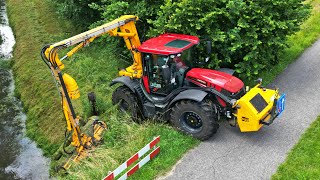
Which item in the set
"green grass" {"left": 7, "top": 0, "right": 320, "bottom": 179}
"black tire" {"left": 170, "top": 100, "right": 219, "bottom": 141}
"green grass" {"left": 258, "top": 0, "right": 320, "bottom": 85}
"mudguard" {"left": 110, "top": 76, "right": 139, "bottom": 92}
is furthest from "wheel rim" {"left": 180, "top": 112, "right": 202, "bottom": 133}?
"green grass" {"left": 258, "top": 0, "right": 320, "bottom": 85}

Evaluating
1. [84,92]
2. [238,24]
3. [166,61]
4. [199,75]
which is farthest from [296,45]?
[84,92]

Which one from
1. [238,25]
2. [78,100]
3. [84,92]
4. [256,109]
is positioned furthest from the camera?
[84,92]

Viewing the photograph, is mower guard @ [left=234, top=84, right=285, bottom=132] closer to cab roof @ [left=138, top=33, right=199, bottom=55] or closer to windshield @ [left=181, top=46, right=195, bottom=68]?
windshield @ [left=181, top=46, right=195, bottom=68]

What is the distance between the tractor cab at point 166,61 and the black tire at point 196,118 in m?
0.76

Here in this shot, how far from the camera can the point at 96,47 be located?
59.3 feet

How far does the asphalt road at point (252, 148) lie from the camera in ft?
31.3

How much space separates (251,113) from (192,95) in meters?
1.63

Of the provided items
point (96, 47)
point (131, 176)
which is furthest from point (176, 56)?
point (96, 47)

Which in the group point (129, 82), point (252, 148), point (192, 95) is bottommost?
point (252, 148)

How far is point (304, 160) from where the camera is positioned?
9.70 meters

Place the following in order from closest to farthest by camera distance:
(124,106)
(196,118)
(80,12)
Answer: (196,118), (124,106), (80,12)

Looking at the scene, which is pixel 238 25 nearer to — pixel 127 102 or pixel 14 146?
pixel 127 102

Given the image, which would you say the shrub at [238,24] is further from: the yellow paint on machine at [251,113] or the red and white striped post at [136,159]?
the red and white striped post at [136,159]

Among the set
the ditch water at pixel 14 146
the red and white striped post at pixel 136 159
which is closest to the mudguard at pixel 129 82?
the red and white striped post at pixel 136 159
